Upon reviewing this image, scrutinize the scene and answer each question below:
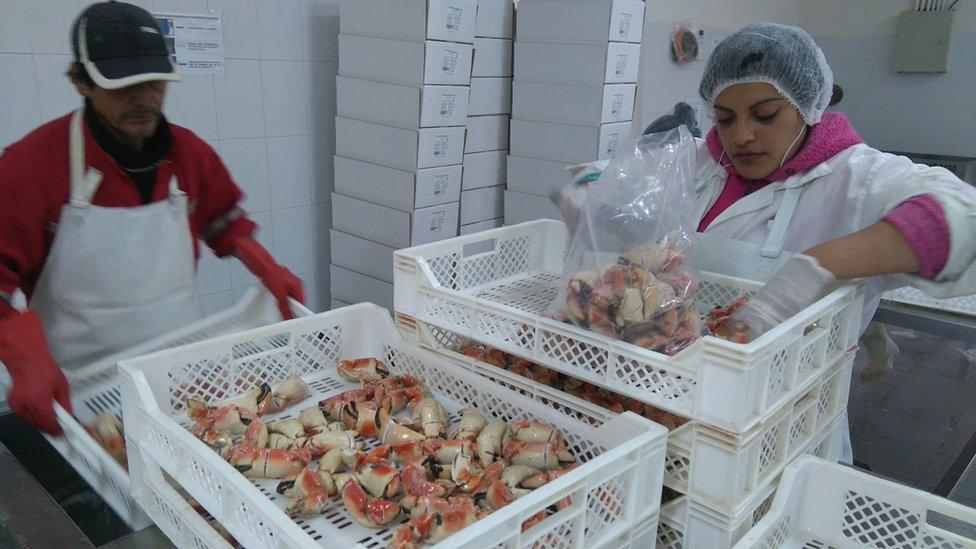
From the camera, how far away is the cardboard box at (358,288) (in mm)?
2598

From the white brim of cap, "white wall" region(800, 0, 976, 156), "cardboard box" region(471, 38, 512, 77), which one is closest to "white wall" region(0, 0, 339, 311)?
"cardboard box" region(471, 38, 512, 77)

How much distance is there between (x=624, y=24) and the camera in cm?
261

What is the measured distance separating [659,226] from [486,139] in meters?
1.86

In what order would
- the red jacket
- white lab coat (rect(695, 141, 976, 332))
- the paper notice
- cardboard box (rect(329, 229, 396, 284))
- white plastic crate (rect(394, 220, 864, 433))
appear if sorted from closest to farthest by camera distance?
1. white plastic crate (rect(394, 220, 864, 433))
2. white lab coat (rect(695, 141, 976, 332))
3. the red jacket
4. the paper notice
5. cardboard box (rect(329, 229, 396, 284))

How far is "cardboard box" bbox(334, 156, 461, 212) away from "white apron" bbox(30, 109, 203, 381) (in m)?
0.99

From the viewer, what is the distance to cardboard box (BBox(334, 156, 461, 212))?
2.42 metres

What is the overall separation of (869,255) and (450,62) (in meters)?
1.68

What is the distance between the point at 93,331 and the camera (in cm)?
143

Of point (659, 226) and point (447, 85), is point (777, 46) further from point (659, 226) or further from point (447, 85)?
point (447, 85)

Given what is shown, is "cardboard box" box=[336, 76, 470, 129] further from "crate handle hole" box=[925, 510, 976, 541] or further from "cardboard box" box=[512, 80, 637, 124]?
"crate handle hole" box=[925, 510, 976, 541]

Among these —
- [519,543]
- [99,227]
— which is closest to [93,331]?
[99,227]

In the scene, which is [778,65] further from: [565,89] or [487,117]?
[487,117]

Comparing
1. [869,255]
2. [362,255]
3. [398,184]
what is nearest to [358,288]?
[362,255]

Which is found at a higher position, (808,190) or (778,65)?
(778,65)
